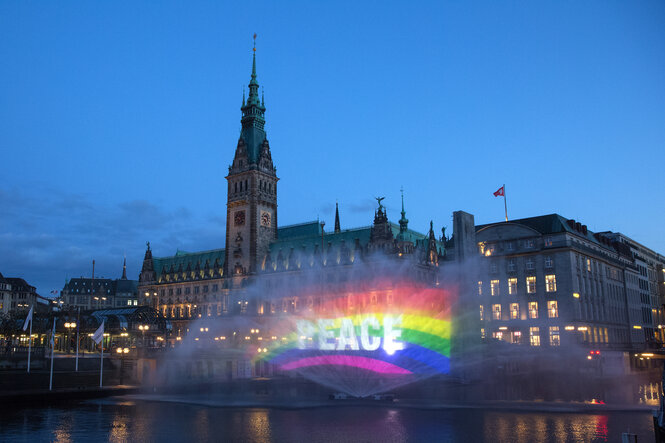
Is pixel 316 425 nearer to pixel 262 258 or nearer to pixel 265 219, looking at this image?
pixel 262 258

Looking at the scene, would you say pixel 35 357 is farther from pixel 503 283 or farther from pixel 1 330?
pixel 503 283

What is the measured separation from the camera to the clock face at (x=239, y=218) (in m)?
166

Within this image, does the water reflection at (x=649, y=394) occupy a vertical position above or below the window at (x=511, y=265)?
below

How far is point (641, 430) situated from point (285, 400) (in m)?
41.3

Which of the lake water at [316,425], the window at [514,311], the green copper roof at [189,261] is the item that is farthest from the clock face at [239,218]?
the lake water at [316,425]

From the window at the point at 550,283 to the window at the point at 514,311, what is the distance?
7469 mm

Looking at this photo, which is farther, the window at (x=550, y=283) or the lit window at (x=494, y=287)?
the lit window at (x=494, y=287)

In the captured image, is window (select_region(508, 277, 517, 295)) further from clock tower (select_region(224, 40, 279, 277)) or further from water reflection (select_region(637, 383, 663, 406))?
clock tower (select_region(224, 40, 279, 277))

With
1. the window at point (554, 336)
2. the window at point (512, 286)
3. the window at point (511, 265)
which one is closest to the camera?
the window at point (554, 336)

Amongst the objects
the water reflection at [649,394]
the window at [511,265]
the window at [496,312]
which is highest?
the window at [511,265]

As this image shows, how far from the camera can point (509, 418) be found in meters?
53.4

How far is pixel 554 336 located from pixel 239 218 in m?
93.3

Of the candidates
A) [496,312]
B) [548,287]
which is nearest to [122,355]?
[496,312]

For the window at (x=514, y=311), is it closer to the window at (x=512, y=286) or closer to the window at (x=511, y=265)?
the window at (x=512, y=286)
